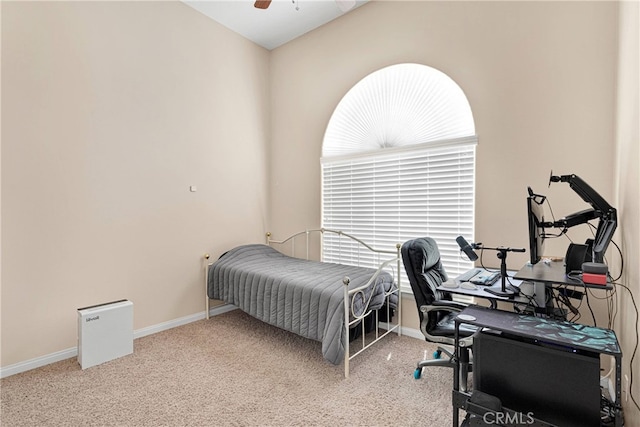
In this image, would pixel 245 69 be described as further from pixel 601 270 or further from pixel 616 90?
pixel 601 270

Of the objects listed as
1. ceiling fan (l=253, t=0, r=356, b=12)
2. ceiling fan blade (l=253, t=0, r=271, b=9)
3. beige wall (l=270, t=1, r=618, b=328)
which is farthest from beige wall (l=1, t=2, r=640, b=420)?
ceiling fan blade (l=253, t=0, r=271, b=9)

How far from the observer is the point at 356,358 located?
8.06ft

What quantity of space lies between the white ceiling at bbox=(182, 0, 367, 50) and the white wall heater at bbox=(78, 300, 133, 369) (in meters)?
3.18

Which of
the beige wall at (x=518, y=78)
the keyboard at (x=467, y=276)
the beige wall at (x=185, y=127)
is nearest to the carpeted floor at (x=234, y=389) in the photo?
the beige wall at (x=185, y=127)

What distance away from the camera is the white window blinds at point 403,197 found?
267 cm

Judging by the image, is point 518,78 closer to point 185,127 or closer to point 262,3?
point 262,3

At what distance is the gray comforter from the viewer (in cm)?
225

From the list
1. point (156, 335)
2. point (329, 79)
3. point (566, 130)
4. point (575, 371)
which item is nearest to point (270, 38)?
point (329, 79)

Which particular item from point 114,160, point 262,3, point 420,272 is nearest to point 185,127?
point 114,160

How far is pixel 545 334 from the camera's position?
1.28m

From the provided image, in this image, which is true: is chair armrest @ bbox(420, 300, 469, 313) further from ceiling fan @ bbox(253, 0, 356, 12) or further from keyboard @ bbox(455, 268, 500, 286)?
ceiling fan @ bbox(253, 0, 356, 12)

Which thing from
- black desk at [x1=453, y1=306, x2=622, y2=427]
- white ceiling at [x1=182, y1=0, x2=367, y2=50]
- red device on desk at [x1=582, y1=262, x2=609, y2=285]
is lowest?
black desk at [x1=453, y1=306, x2=622, y2=427]

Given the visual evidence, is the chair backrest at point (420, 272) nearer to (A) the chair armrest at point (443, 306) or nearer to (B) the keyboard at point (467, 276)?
(A) the chair armrest at point (443, 306)

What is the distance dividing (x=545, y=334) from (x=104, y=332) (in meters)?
2.98
